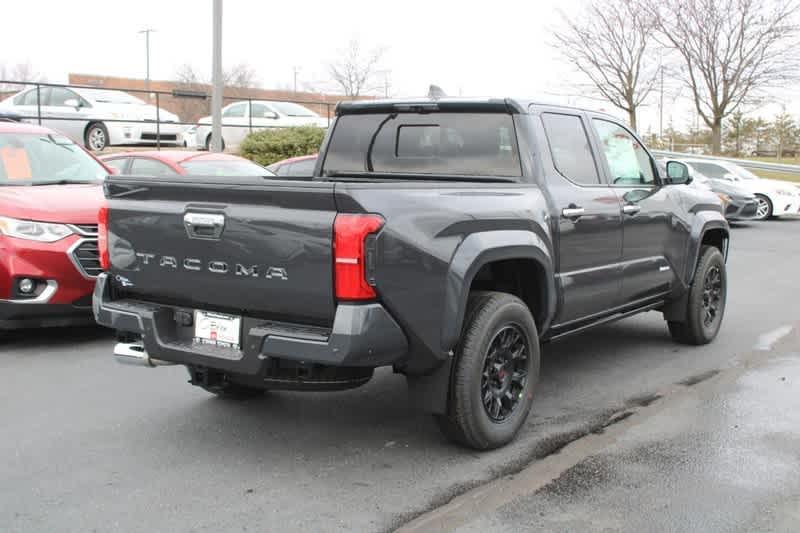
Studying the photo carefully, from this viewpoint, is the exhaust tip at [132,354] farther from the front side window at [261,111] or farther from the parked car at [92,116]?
the front side window at [261,111]

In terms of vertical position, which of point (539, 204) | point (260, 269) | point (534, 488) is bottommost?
point (534, 488)

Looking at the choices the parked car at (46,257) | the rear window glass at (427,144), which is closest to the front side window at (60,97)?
the parked car at (46,257)

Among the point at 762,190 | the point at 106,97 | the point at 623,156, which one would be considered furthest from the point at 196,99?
the point at 623,156

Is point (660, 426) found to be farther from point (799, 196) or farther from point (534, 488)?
point (799, 196)

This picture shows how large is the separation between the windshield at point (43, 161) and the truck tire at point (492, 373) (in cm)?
493

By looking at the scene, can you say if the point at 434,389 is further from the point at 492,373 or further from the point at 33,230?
the point at 33,230

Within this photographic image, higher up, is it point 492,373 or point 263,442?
point 492,373

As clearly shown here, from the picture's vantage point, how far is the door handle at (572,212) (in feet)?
16.8

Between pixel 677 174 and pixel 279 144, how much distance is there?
13816mm

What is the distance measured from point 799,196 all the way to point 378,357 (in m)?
21.0

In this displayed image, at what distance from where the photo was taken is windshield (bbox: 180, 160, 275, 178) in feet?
31.9

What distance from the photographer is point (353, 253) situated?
3.75 metres

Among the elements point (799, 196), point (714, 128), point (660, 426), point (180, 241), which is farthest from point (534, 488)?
point (714, 128)

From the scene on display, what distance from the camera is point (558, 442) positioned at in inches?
185
